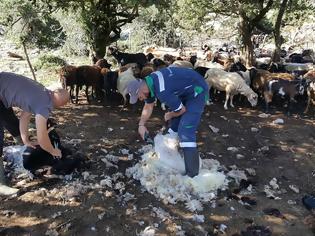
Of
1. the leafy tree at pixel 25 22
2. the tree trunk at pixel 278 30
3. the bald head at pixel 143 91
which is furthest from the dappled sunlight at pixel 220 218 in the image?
the tree trunk at pixel 278 30

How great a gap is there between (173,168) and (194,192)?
0.52 meters

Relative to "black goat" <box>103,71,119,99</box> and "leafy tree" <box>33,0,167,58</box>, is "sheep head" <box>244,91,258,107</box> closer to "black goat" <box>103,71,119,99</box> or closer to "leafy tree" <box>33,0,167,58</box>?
"black goat" <box>103,71,119,99</box>

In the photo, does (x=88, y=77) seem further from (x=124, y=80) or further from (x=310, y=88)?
(x=310, y=88)

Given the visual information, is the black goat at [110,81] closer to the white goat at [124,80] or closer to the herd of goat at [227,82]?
the herd of goat at [227,82]

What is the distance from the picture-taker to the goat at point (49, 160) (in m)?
5.82

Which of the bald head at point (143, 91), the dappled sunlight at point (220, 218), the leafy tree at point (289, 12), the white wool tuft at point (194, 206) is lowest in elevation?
the dappled sunlight at point (220, 218)

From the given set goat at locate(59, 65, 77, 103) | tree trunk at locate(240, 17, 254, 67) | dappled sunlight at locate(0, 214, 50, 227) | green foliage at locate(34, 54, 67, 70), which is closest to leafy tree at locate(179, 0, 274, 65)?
tree trunk at locate(240, 17, 254, 67)

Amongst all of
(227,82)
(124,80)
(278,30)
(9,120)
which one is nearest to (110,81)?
(124,80)

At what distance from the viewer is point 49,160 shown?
596 cm

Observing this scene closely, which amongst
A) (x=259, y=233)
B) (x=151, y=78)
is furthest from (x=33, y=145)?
(x=259, y=233)

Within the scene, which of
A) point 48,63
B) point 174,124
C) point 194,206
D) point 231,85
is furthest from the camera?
point 48,63

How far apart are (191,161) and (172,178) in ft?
1.20

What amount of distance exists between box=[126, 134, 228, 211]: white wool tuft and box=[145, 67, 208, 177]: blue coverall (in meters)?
0.19

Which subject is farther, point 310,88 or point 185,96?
point 310,88
